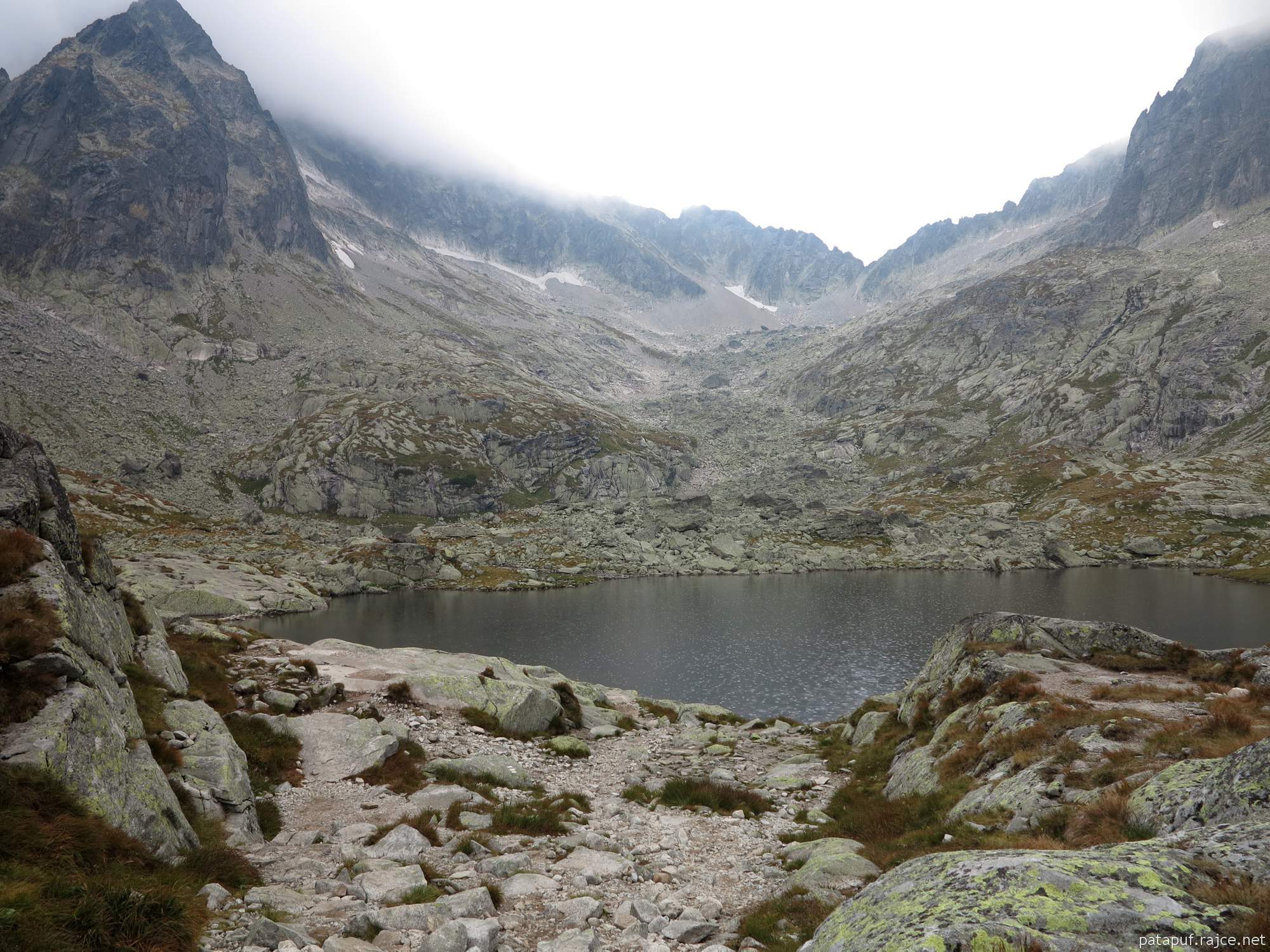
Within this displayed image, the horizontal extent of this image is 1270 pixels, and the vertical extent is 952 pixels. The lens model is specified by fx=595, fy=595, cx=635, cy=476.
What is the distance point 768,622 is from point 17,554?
8919 cm

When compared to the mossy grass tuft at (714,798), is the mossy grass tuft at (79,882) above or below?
above

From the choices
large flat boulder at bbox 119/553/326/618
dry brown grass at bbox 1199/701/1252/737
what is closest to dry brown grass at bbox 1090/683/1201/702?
dry brown grass at bbox 1199/701/1252/737

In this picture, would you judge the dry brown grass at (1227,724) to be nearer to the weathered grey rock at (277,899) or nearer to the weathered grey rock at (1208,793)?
the weathered grey rock at (1208,793)

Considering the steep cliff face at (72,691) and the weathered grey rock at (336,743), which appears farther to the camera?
the weathered grey rock at (336,743)

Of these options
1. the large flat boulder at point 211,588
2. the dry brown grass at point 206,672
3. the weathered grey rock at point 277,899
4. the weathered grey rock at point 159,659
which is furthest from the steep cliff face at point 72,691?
the large flat boulder at point 211,588

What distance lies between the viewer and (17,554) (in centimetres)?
1388

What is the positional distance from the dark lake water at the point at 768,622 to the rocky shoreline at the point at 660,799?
2794 centimetres

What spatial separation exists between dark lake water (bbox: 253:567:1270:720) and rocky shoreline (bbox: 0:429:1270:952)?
27944mm

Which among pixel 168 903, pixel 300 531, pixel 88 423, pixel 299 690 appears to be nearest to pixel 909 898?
pixel 168 903

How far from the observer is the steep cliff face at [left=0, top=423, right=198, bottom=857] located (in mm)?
10953

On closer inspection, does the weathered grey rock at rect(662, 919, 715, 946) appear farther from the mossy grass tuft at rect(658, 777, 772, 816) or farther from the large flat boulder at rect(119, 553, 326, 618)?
the large flat boulder at rect(119, 553, 326, 618)

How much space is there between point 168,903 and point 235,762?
9.66 meters

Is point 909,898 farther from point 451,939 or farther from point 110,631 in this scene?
point 110,631

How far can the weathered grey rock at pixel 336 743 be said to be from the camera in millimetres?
21047
